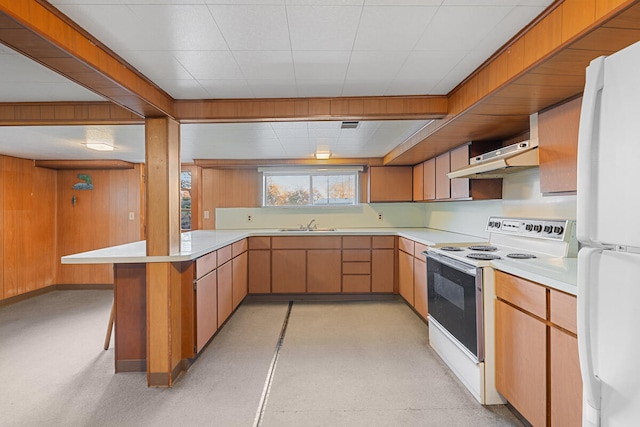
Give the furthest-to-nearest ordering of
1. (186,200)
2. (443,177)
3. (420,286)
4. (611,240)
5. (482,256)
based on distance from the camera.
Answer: (186,200)
(443,177)
(420,286)
(482,256)
(611,240)

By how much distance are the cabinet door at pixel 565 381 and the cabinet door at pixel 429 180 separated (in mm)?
2573

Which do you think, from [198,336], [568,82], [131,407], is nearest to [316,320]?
[198,336]

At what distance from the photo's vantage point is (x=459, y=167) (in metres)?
3.21

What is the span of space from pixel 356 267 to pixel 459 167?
1818 millimetres

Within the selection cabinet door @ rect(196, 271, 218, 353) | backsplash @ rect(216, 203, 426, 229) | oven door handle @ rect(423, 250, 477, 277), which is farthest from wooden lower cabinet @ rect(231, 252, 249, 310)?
oven door handle @ rect(423, 250, 477, 277)

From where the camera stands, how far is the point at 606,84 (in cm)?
72

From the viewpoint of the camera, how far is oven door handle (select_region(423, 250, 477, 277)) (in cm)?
209

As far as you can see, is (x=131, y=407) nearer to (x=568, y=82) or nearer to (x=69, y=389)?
(x=69, y=389)

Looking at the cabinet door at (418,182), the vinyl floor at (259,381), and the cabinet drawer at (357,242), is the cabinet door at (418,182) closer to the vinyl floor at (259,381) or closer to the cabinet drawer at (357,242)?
the cabinet drawer at (357,242)

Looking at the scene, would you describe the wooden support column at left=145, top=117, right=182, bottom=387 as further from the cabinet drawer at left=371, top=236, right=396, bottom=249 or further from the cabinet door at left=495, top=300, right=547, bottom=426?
the cabinet drawer at left=371, top=236, right=396, bottom=249

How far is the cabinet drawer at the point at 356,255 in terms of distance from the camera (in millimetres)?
4293

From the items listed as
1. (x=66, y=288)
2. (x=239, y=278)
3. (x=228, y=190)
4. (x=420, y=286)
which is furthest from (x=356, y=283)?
(x=66, y=288)

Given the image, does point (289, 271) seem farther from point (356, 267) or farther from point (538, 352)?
point (538, 352)

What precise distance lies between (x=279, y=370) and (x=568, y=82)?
100 inches
